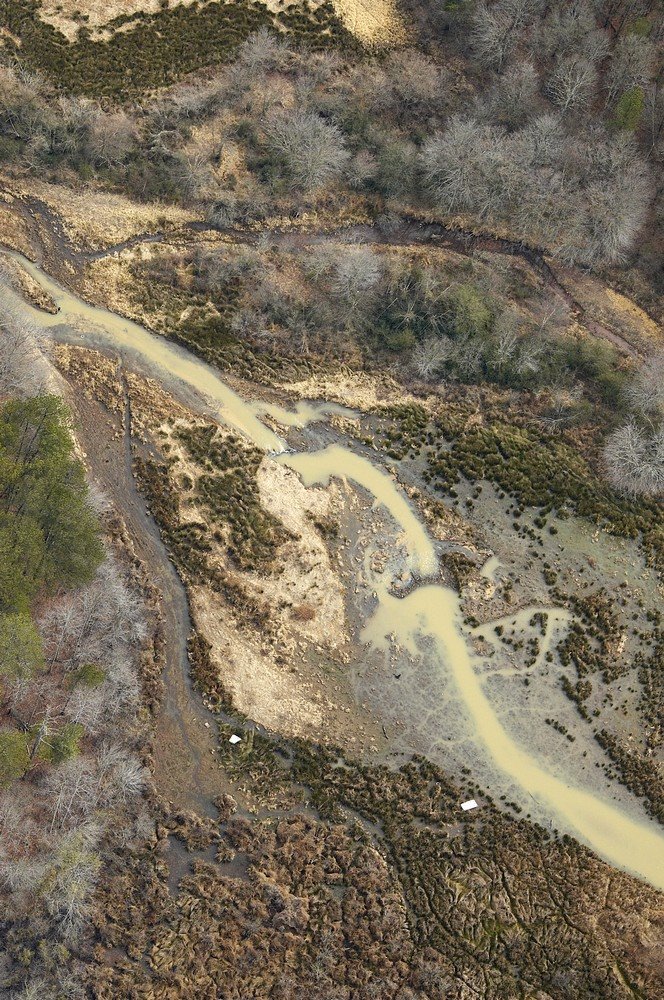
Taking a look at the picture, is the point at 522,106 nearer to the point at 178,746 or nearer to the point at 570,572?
the point at 570,572

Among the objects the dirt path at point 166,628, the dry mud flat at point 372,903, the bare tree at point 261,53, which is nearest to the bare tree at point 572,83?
the bare tree at point 261,53

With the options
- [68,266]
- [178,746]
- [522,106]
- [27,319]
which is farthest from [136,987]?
[522,106]

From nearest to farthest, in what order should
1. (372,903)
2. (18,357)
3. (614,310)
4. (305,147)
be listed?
(372,903)
(18,357)
(305,147)
(614,310)

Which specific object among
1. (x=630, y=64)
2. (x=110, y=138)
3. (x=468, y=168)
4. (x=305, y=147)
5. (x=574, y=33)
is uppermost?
(x=574, y=33)

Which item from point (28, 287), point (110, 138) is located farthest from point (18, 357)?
point (110, 138)

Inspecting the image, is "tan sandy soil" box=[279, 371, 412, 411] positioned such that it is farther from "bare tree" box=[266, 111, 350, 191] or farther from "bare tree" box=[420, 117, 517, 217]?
"bare tree" box=[420, 117, 517, 217]

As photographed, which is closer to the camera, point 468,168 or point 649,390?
point 649,390

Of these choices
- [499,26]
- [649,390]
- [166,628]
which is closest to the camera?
[166,628]

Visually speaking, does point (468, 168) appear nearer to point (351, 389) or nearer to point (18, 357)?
point (351, 389)
